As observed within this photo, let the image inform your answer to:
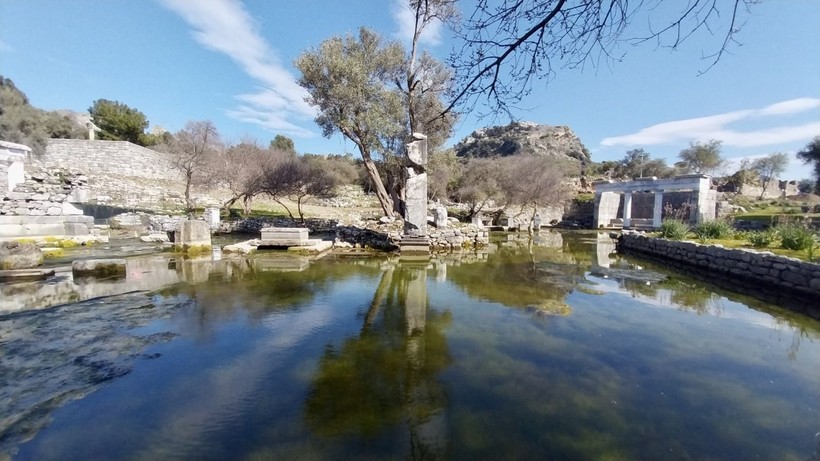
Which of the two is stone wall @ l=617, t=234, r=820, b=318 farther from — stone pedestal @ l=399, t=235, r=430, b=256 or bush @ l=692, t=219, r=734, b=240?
stone pedestal @ l=399, t=235, r=430, b=256

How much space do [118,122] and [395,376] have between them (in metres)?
51.0

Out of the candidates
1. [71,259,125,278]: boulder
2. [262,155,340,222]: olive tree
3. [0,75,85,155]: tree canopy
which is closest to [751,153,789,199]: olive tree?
[262,155,340,222]: olive tree

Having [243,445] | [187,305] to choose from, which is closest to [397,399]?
[243,445]

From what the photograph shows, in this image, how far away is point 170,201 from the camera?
27.5m

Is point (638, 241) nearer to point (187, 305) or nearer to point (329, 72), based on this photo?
point (329, 72)

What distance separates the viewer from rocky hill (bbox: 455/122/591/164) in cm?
6444

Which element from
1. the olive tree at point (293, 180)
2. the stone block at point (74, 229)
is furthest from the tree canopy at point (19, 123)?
the stone block at point (74, 229)

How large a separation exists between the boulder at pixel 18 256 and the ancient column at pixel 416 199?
30.7ft

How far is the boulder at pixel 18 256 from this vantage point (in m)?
7.34

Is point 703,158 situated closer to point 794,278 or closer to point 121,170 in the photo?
point 794,278

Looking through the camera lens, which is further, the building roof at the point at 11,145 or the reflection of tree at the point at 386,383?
the building roof at the point at 11,145

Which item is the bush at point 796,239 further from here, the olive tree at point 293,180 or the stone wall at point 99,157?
the stone wall at point 99,157

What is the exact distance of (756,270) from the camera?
882 centimetres

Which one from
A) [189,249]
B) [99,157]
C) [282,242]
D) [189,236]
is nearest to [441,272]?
[282,242]
